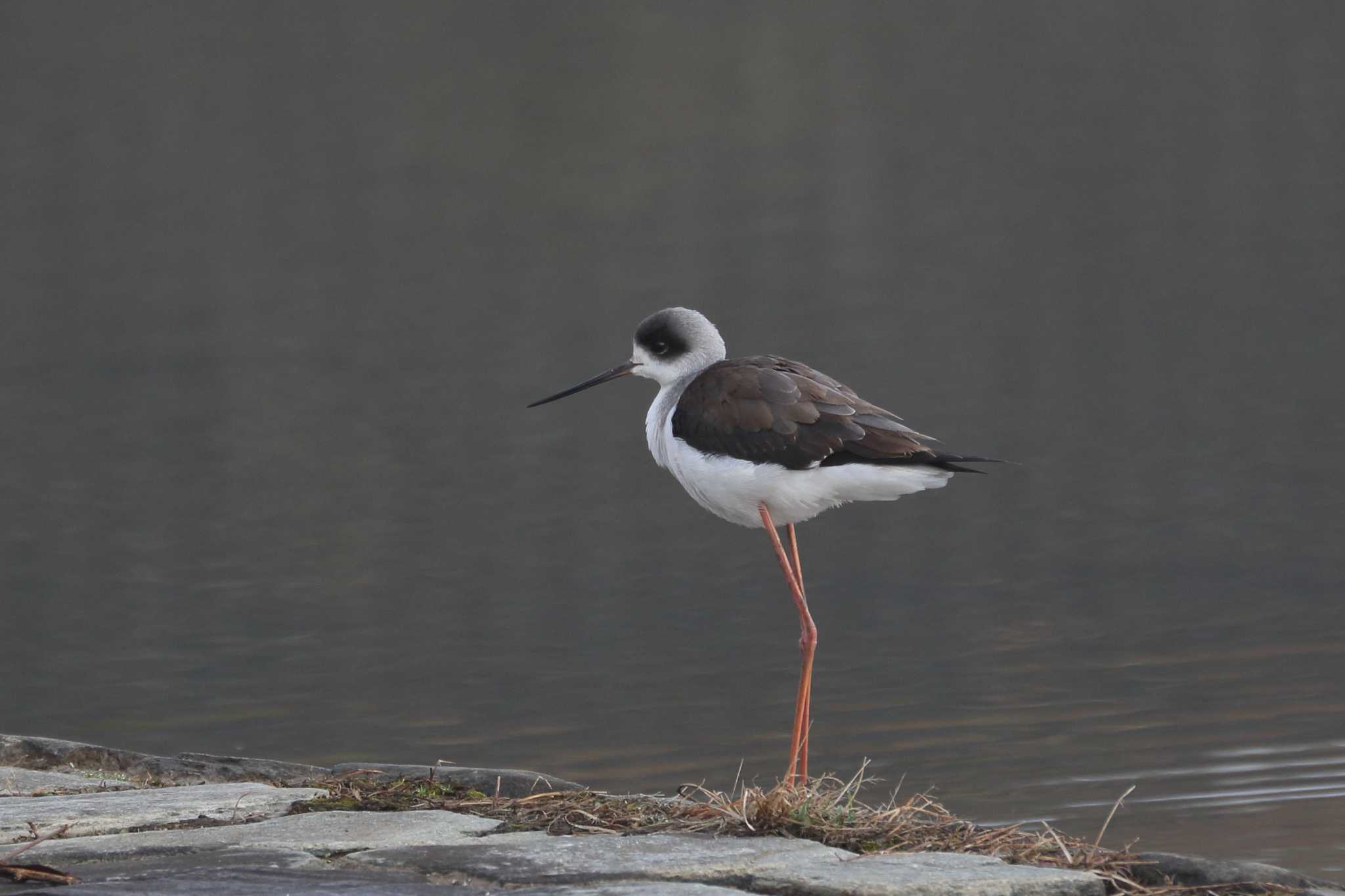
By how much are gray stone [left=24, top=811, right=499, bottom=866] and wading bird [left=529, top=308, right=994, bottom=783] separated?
1.59 m

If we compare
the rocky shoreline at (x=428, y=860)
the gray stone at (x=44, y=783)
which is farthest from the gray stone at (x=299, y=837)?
the gray stone at (x=44, y=783)

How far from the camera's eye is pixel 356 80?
52.1 m

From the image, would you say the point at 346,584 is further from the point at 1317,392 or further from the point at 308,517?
the point at 1317,392

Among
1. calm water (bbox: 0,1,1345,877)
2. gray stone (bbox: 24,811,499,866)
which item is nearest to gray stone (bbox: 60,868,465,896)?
gray stone (bbox: 24,811,499,866)

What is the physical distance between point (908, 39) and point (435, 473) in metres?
38.2

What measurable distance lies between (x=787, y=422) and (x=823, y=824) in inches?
83.7

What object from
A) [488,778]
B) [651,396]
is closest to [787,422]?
[488,778]

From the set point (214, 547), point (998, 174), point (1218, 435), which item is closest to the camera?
point (214, 547)

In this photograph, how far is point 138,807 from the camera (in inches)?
241

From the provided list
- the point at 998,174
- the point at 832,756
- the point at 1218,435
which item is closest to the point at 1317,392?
the point at 1218,435

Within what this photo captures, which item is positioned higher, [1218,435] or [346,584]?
[1218,435]

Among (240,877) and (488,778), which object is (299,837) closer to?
(240,877)

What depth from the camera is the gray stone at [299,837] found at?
5.47 m

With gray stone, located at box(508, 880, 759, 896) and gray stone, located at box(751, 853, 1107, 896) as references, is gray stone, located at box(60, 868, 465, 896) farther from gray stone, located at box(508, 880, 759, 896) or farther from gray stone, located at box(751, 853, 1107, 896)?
gray stone, located at box(751, 853, 1107, 896)
